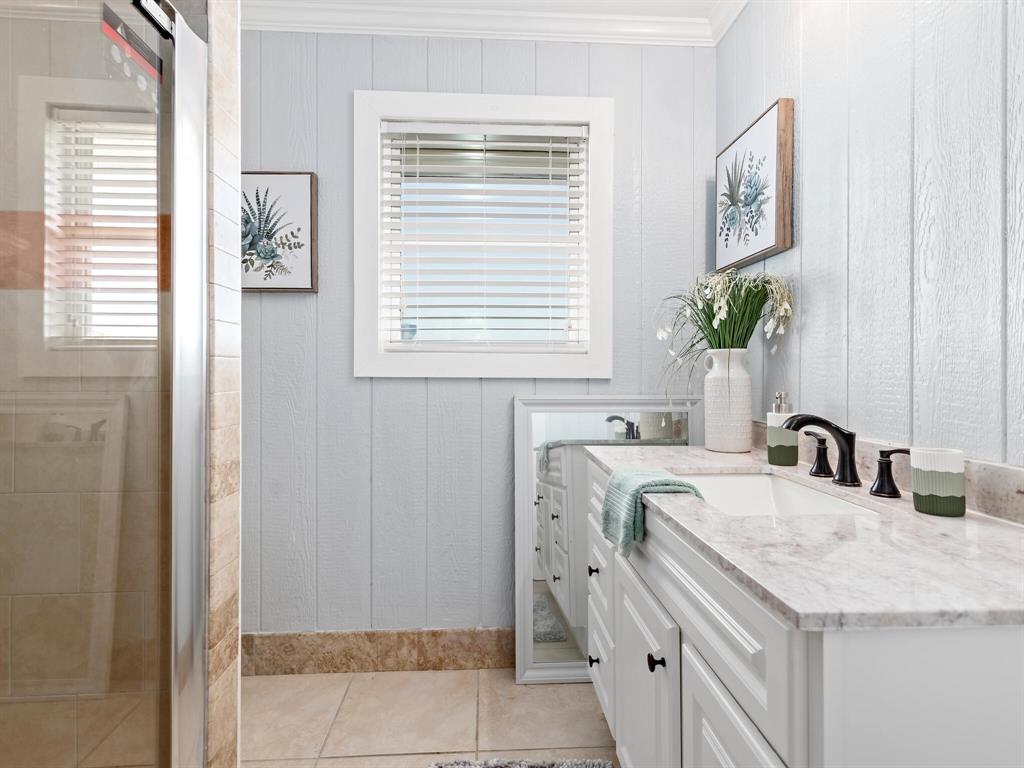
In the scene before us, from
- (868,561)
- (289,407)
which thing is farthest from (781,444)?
(289,407)

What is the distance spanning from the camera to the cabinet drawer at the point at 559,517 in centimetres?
212

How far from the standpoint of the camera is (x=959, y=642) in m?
0.61

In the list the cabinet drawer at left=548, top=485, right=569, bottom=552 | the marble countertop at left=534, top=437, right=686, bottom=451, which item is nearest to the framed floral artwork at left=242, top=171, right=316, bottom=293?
the marble countertop at left=534, top=437, right=686, bottom=451

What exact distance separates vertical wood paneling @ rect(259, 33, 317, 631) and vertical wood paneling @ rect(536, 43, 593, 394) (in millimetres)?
858

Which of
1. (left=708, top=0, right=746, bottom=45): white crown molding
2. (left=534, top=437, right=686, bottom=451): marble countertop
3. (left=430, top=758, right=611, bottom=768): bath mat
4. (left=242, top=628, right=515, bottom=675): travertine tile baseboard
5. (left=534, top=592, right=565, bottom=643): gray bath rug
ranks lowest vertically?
(left=430, top=758, right=611, bottom=768): bath mat

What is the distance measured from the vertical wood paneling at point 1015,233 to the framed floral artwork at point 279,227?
195 cm

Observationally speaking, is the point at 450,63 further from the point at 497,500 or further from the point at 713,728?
the point at 713,728

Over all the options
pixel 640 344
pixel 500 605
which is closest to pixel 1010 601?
pixel 640 344

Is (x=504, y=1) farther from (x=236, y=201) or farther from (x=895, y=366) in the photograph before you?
(x=895, y=366)

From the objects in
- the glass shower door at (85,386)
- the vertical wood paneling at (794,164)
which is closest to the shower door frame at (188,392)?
the glass shower door at (85,386)

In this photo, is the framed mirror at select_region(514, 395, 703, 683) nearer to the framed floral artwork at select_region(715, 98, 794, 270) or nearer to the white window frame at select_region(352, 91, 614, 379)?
the white window frame at select_region(352, 91, 614, 379)

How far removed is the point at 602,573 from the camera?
163 cm

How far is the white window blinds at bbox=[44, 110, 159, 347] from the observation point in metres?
0.81

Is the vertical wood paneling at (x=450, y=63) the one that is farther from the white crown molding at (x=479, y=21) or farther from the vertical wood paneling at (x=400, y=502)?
the vertical wood paneling at (x=400, y=502)
